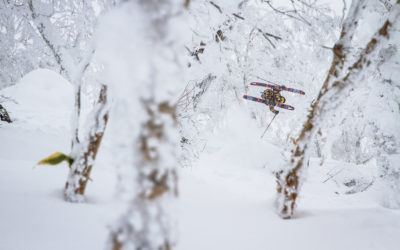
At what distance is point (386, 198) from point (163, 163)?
4.91 meters

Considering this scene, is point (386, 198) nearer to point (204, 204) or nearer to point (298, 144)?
point (298, 144)

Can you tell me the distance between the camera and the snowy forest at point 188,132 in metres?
0.84

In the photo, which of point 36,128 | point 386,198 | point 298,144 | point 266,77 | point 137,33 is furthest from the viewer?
point 36,128

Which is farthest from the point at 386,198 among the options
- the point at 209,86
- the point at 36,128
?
the point at 36,128

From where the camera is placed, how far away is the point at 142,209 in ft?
2.81

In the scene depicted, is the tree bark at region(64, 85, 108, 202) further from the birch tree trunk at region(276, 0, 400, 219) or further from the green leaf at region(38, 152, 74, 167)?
the birch tree trunk at region(276, 0, 400, 219)

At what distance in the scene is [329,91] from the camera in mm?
1975

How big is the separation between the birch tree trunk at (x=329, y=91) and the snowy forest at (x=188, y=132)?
0.01m

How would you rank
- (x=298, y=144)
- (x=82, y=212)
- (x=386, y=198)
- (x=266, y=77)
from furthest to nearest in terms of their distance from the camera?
(x=266, y=77) → (x=386, y=198) → (x=298, y=144) → (x=82, y=212)

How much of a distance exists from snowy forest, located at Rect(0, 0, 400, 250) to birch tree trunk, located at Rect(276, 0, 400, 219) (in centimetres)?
1

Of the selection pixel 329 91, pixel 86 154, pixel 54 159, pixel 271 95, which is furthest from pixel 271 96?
pixel 54 159

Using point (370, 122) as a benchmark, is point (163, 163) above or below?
A: below

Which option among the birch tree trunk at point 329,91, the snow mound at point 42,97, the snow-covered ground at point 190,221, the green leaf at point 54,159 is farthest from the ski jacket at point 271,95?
the snow mound at point 42,97

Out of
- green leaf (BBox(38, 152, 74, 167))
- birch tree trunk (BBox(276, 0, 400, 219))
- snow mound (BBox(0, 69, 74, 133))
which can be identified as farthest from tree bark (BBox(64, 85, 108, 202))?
snow mound (BBox(0, 69, 74, 133))
